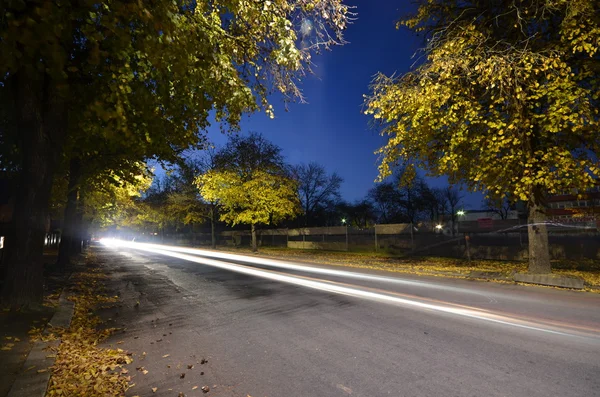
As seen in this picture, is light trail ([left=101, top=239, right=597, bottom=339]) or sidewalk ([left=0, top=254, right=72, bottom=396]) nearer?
sidewalk ([left=0, top=254, right=72, bottom=396])

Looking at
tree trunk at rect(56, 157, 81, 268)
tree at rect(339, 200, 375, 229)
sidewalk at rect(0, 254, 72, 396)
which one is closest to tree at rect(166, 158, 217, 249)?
tree trunk at rect(56, 157, 81, 268)

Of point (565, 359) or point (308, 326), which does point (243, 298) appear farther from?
point (565, 359)

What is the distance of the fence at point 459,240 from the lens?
17234mm

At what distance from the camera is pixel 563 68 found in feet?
30.4

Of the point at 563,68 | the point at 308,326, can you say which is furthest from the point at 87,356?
the point at 563,68

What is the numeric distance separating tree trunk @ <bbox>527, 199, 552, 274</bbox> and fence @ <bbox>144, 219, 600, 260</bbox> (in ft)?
6.81

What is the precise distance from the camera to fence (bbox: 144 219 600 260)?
17.2 meters

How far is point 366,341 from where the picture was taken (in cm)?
505

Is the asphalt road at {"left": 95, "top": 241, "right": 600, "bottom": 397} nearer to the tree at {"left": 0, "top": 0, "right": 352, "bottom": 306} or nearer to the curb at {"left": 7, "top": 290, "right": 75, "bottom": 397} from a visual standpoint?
the curb at {"left": 7, "top": 290, "right": 75, "bottom": 397}

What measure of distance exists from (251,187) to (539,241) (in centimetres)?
2075

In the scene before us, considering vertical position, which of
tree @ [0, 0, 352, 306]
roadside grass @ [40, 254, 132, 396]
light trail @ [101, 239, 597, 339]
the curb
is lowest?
roadside grass @ [40, 254, 132, 396]

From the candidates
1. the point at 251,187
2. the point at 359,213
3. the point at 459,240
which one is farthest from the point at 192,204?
the point at 359,213

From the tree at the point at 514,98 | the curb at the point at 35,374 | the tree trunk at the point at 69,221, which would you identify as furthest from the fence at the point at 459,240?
the tree trunk at the point at 69,221

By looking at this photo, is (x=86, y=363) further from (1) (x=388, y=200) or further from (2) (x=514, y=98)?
(1) (x=388, y=200)
